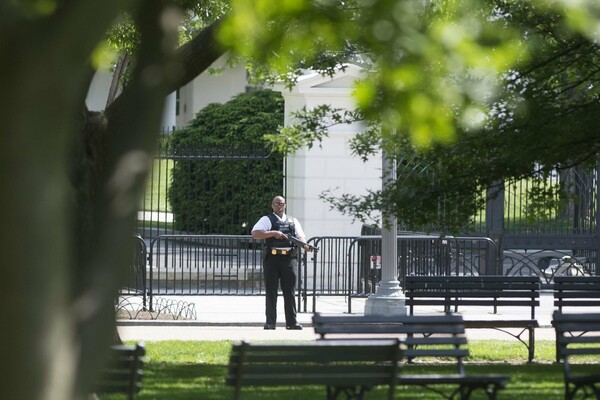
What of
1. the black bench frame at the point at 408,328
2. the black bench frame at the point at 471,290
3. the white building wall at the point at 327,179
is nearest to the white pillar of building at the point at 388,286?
the black bench frame at the point at 471,290

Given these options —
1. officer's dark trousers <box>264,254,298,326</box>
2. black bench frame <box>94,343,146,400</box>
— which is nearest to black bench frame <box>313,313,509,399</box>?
black bench frame <box>94,343,146,400</box>

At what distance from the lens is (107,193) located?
4449 mm

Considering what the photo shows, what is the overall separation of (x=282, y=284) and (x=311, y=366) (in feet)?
27.9

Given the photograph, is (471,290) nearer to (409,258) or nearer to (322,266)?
(409,258)

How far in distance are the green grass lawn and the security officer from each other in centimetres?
184

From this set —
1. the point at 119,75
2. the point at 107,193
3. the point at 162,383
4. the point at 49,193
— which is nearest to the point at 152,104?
the point at 107,193

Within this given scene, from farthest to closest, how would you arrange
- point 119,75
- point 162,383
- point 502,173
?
point 119,75 → point 502,173 → point 162,383

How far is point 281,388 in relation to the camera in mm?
10914

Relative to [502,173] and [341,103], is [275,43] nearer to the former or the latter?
[502,173]

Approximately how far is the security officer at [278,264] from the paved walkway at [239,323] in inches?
9.9

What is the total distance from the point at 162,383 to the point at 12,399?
7111 mm

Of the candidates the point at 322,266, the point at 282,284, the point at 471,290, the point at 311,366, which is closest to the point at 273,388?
the point at 311,366

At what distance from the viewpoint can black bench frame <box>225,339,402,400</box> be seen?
7.60m

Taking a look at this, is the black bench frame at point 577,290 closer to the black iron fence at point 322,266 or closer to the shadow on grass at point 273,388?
the shadow on grass at point 273,388
